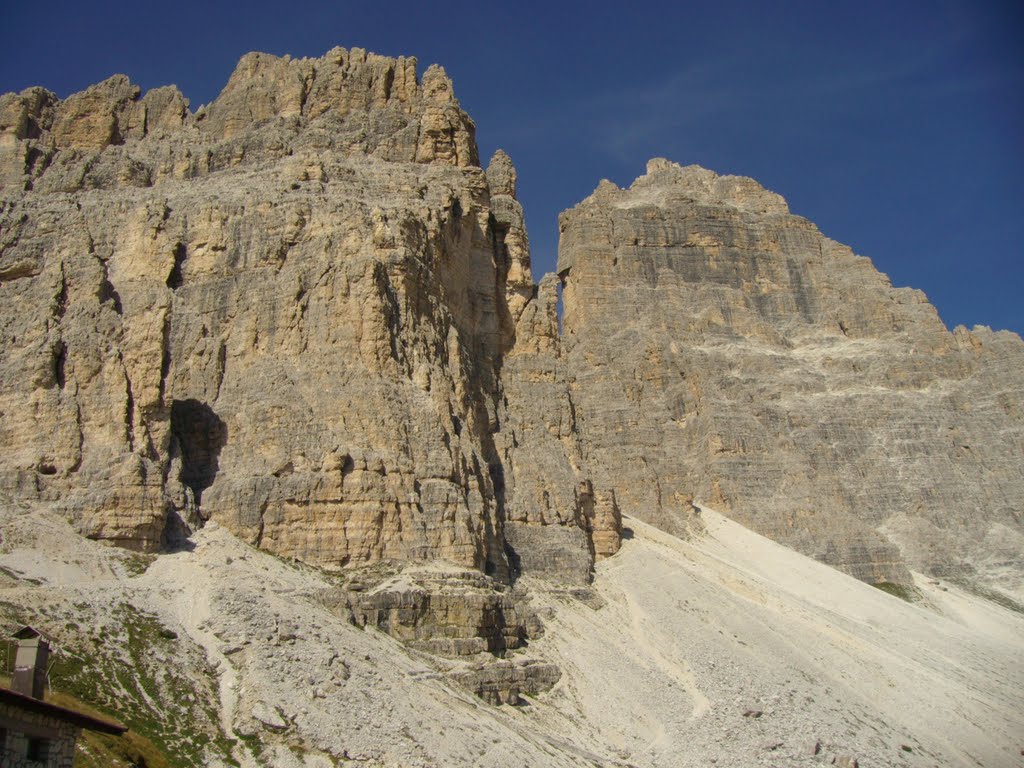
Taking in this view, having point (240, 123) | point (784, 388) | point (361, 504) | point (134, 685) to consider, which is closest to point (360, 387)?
point (361, 504)

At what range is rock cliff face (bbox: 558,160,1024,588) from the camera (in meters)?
93.1

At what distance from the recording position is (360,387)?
48.0m

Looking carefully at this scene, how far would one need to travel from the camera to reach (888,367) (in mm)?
110312

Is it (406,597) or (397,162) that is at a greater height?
(397,162)

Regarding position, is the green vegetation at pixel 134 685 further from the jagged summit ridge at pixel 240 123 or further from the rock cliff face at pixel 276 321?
the jagged summit ridge at pixel 240 123

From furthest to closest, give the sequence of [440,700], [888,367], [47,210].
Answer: [888,367] → [47,210] → [440,700]

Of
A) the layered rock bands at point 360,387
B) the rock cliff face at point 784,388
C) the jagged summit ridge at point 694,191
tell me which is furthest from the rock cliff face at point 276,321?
the jagged summit ridge at point 694,191

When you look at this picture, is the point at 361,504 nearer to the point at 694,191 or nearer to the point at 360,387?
the point at 360,387

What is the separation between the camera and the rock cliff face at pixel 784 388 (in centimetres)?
9306

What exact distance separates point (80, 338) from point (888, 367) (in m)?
87.3

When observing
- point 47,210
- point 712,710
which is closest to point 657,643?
point 712,710

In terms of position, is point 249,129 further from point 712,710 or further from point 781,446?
point 781,446

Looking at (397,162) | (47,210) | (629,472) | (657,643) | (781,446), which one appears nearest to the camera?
(657,643)

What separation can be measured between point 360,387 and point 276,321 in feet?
20.8
